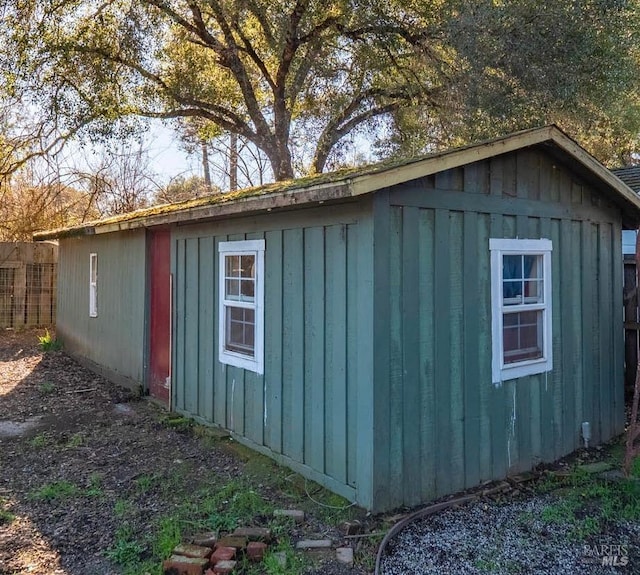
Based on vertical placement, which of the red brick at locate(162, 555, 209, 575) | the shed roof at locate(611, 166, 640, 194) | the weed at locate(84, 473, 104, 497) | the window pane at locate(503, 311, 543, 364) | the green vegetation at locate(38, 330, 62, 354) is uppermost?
the shed roof at locate(611, 166, 640, 194)

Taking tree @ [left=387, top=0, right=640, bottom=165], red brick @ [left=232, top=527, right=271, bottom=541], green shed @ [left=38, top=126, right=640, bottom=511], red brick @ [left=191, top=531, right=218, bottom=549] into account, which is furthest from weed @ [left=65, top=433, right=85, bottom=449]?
tree @ [left=387, top=0, right=640, bottom=165]

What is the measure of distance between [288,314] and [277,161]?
32.8 feet

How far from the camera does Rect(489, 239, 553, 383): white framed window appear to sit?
4.54 m

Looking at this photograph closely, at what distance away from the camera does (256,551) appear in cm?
325

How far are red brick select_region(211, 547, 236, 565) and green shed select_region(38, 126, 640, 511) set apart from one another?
40.9 inches

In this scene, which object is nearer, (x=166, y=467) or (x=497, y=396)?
(x=497, y=396)

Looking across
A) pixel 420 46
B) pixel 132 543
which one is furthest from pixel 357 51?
pixel 132 543

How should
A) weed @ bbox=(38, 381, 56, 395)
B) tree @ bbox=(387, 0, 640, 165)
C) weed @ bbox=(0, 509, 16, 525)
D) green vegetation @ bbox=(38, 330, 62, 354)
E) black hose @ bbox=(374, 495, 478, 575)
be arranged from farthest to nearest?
green vegetation @ bbox=(38, 330, 62, 354), tree @ bbox=(387, 0, 640, 165), weed @ bbox=(38, 381, 56, 395), weed @ bbox=(0, 509, 16, 525), black hose @ bbox=(374, 495, 478, 575)

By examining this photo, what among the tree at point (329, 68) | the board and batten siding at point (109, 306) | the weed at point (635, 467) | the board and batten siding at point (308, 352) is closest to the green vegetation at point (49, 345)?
the board and batten siding at point (109, 306)

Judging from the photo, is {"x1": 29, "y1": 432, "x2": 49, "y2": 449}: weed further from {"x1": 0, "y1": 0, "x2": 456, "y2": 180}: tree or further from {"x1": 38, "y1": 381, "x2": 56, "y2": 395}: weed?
{"x1": 0, "y1": 0, "x2": 456, "y2": 180}: tree

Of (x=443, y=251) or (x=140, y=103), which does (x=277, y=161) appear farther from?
(x=443, y=251)

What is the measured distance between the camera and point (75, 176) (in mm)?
14297

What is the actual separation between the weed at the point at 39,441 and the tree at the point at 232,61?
7980 millimetres

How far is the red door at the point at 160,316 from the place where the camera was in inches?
277
